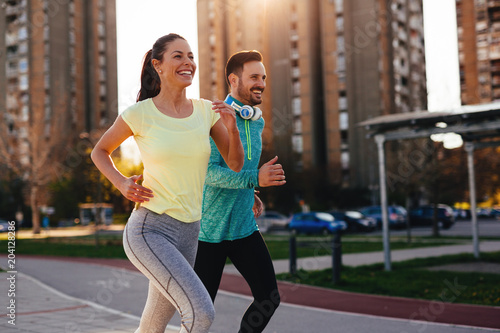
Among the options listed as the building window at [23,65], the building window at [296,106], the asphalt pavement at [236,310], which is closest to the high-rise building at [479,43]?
the building window at [296,106]

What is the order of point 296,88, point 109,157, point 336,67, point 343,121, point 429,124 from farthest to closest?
point 296,88
point 336,67
point 343,121
point 429,124
point 109,157

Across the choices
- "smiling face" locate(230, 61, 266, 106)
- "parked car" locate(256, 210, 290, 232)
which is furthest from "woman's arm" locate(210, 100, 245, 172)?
"parked car" locate(256, 210, 290, 232)

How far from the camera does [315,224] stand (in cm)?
3114

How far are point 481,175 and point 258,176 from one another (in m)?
28.3

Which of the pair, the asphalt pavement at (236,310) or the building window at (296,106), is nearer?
the asphalt pavement at (236,310)

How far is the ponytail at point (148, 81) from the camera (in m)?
3.30

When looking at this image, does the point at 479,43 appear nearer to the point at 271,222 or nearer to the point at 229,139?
the point at 271,222

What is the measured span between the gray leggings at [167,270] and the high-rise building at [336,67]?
55573mm

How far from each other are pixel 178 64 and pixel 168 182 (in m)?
0.65

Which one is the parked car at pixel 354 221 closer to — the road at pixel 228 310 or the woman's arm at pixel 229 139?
the road at pixel 228 310

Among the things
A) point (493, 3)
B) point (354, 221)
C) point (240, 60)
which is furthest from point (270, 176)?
point (493, 3)

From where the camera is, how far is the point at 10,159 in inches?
1628

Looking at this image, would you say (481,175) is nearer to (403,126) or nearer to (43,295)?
(403,126)

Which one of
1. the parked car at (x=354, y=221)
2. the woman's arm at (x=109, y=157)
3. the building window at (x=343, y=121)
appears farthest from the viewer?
the building window at (x=343, y=121)
